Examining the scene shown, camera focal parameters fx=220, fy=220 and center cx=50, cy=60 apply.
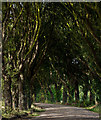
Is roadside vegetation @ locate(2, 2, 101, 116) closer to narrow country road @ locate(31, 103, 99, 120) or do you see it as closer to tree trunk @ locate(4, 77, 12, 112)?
tree trunk @ locate(4, 77, 12, 112)

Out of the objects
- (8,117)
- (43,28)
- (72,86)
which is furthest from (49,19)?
(72,86)

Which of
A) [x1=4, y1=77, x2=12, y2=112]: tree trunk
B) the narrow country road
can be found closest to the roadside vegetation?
[x1=4, y1=77, x2=12, y2=112]: tree trunk

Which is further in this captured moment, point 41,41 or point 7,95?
point 41,41

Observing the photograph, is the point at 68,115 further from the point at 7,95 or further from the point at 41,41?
the point at 41,41

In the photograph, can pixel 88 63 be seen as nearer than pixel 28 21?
No

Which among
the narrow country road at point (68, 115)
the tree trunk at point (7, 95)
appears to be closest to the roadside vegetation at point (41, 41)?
the tree trunk at point (7, 95)

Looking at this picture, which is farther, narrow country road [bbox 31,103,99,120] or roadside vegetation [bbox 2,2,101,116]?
narrow country road [bbox 31,103,99,120]

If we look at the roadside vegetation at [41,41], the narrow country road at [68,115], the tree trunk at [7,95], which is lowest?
the narrow country road at [68,115]

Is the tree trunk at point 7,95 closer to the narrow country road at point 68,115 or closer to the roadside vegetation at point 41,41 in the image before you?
the roadside vegetation at point 41,41

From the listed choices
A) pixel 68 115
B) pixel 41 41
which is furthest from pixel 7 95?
pixel 41 41

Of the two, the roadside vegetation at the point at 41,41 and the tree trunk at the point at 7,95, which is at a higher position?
the roadside vegetation at the point at 41,41

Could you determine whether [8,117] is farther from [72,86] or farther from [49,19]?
[72,86]

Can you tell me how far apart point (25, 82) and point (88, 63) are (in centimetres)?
608

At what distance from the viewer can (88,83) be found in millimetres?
28562
